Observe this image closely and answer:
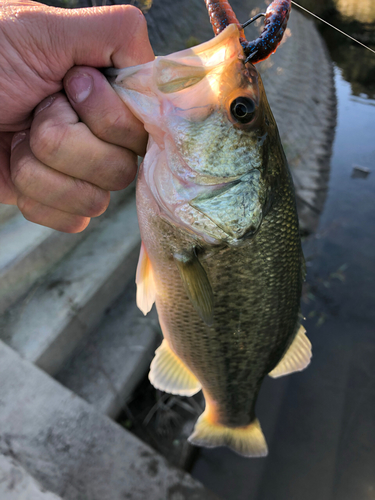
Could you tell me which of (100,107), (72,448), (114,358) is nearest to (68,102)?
(100,107)

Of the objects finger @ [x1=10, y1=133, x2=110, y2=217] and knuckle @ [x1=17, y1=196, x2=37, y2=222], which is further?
knuckle @ [x1=17, y1=196, x2=37, y2=222]

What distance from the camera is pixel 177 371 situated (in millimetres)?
2100

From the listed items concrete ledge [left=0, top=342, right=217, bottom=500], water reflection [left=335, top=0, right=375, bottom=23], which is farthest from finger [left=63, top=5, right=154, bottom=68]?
water reflection [left=335, top=0, right=375, bottom=23]

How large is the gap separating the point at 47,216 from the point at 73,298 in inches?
65.7

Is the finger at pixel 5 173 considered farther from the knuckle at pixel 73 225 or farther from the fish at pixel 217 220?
the fish at pixel 217 220

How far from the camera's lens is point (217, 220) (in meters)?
1.28

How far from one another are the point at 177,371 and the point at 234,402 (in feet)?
1.38

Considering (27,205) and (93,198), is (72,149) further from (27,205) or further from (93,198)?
(27,205)

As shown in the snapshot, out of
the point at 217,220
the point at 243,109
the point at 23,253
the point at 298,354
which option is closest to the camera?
the point at 243,109

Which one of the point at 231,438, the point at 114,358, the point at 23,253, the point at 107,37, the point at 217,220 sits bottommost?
the point at 114,358

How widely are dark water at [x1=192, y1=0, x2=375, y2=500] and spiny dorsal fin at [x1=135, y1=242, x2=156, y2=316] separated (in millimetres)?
2515

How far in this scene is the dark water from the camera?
10.8 feet

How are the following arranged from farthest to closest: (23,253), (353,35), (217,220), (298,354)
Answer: (353,35)
(23,253)
(298,354)
(217,220)

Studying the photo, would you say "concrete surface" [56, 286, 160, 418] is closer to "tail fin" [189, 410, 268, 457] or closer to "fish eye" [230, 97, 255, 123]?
"tail fin" [189, 410, 268, 457]
